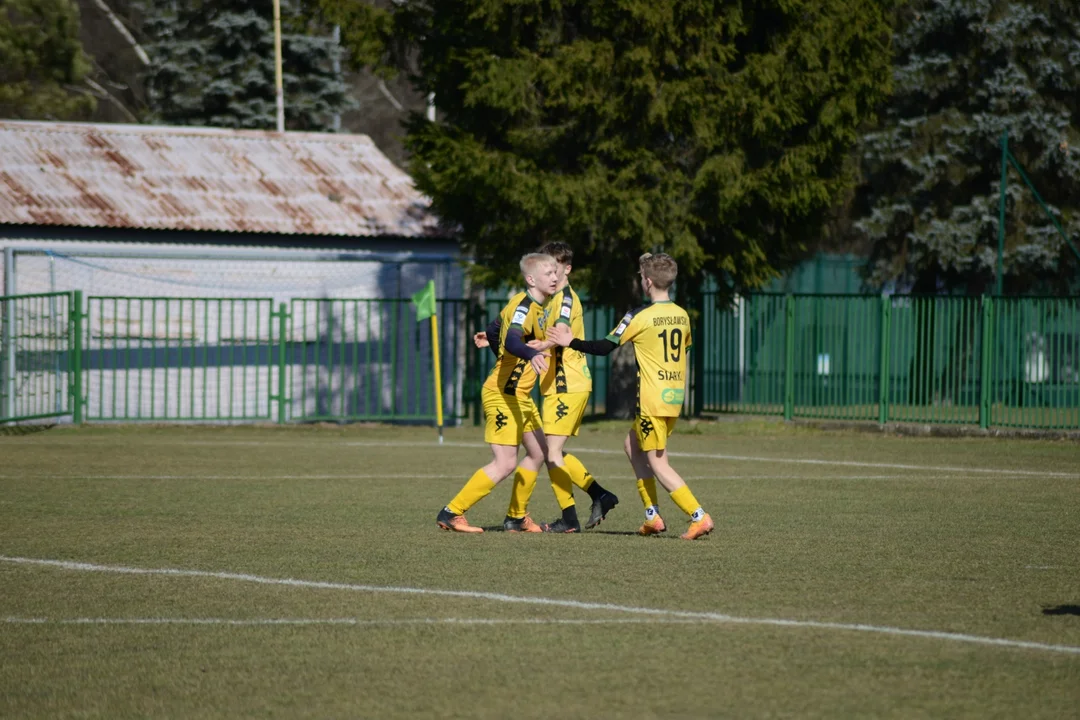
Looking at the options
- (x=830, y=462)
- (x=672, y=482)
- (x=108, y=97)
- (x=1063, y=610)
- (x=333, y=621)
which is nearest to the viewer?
(x=333, y=621)

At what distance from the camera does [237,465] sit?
1656cm

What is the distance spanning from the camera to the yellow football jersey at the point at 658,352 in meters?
10.0

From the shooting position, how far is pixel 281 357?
23.5 metres

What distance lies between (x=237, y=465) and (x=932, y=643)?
1116 cm

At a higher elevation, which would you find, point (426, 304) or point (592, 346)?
point (426, 304)

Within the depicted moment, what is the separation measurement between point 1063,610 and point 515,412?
13.4ft

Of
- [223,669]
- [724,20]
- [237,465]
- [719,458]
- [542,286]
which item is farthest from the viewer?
[724,20]

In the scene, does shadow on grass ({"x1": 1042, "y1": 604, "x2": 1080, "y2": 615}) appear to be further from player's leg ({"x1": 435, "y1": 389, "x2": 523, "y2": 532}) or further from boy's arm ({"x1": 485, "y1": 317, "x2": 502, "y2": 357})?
boy's arm ({"x1": 485, "y1": 317, "x2": 502, "y2": 357})

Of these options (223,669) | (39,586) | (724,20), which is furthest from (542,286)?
(724,20)

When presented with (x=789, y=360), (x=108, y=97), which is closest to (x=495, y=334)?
(x=789, y=360)

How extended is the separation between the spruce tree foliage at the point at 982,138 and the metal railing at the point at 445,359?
883 cm

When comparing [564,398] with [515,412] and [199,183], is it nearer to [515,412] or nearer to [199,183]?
[515,412]

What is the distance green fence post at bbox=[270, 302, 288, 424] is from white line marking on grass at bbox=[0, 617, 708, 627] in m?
16.4

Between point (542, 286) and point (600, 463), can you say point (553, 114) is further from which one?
point (542, 286)
